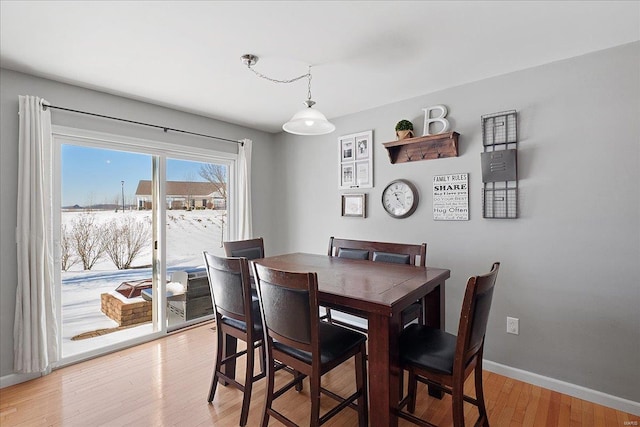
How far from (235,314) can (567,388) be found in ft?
8.06

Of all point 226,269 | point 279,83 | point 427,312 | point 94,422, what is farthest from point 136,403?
point 279,83

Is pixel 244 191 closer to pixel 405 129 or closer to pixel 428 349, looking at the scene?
pixel 405 129

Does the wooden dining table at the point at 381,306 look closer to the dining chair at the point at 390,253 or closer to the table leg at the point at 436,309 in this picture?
the table leg at the point at 436,309

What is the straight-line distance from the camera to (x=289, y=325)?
161cm

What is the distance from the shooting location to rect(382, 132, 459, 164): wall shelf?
2730 mm

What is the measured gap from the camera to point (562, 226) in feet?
7.48

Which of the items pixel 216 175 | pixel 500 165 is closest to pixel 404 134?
pixel 500 165

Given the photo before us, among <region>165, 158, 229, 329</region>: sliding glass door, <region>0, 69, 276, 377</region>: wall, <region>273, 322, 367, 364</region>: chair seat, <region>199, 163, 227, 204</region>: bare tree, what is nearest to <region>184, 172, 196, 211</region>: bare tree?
<region>165, 158, 229, 329</region>: sliding glass door

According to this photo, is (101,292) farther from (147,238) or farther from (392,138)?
(392,138)

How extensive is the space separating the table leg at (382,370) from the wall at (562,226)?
148 centimetres

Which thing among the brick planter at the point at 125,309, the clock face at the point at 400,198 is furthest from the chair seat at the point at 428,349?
the brick planter at the point at 125,309

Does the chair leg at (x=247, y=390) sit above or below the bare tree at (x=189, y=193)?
below

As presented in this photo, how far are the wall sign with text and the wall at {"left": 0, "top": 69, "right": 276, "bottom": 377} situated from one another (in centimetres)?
263

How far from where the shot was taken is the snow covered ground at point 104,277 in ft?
9.22
